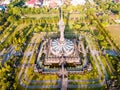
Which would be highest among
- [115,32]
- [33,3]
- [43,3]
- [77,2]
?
[33,3]

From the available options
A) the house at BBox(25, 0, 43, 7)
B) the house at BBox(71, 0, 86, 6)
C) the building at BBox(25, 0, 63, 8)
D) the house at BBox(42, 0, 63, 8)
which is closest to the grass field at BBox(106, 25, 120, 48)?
the house at BBox(71, 0, 86, 6)

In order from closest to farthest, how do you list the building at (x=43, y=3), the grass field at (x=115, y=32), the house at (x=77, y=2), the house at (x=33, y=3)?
the grass field at (x=115, y=32), the house at (x=33, y=3), the building at (x=43, y=3), the house at (x=77, y=2)

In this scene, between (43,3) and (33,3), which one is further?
(43,3)

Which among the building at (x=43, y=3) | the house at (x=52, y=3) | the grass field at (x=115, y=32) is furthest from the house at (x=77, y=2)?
the grass field at (x=115, y=32)

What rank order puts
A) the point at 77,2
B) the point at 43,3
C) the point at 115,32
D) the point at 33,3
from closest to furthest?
1. the point at 115,32
2. the point at 33,3
3. the point at 77,2
4. the point at 43,3

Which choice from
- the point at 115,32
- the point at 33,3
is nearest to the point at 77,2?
the point at 33,3

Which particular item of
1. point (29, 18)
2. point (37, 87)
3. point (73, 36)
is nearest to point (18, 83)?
point (37, 87)

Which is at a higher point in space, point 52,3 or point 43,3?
point 52,3

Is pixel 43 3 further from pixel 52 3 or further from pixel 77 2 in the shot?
pixel 77 2

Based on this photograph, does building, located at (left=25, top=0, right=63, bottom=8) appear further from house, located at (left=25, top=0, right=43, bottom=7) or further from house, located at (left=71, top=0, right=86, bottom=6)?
house, located at (left=71, top=0, right=86, bottom=6)

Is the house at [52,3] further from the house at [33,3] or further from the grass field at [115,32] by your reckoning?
the grass field at [115,32]

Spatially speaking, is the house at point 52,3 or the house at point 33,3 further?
the house at point 52,3
